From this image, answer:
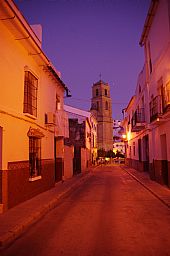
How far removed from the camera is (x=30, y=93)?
10469mm

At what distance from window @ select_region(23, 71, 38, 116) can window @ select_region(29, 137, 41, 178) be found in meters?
1.24

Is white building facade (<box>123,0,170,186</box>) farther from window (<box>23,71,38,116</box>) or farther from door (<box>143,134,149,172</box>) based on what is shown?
window (<box>23,71,38,116</box>)

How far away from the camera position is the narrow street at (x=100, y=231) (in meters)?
4.79

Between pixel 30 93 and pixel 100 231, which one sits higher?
pixel 30 93

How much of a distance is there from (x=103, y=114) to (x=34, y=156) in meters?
60.4

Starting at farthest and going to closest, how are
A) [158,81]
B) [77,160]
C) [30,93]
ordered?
[77,160], [158,81], [30,93]

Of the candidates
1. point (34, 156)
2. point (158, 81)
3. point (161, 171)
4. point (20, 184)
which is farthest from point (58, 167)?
point (158, 81)

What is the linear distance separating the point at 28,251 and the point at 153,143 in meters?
12.3

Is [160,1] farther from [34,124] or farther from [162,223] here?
[162,223]

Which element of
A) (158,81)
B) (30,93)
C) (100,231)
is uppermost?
(158,81)

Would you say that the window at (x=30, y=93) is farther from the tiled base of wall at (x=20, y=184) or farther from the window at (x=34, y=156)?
the tiled base of wall at (x=20, y=184)

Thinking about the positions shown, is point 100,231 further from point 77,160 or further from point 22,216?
point 77,160

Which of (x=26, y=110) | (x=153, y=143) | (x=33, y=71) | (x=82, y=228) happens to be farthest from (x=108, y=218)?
(x=153, y=143)

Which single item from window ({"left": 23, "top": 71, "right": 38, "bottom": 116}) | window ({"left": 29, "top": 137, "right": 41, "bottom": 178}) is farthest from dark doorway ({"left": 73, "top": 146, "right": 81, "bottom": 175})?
window ({"left": 23, "top": 71, "right": 38, "bottom": 116})
